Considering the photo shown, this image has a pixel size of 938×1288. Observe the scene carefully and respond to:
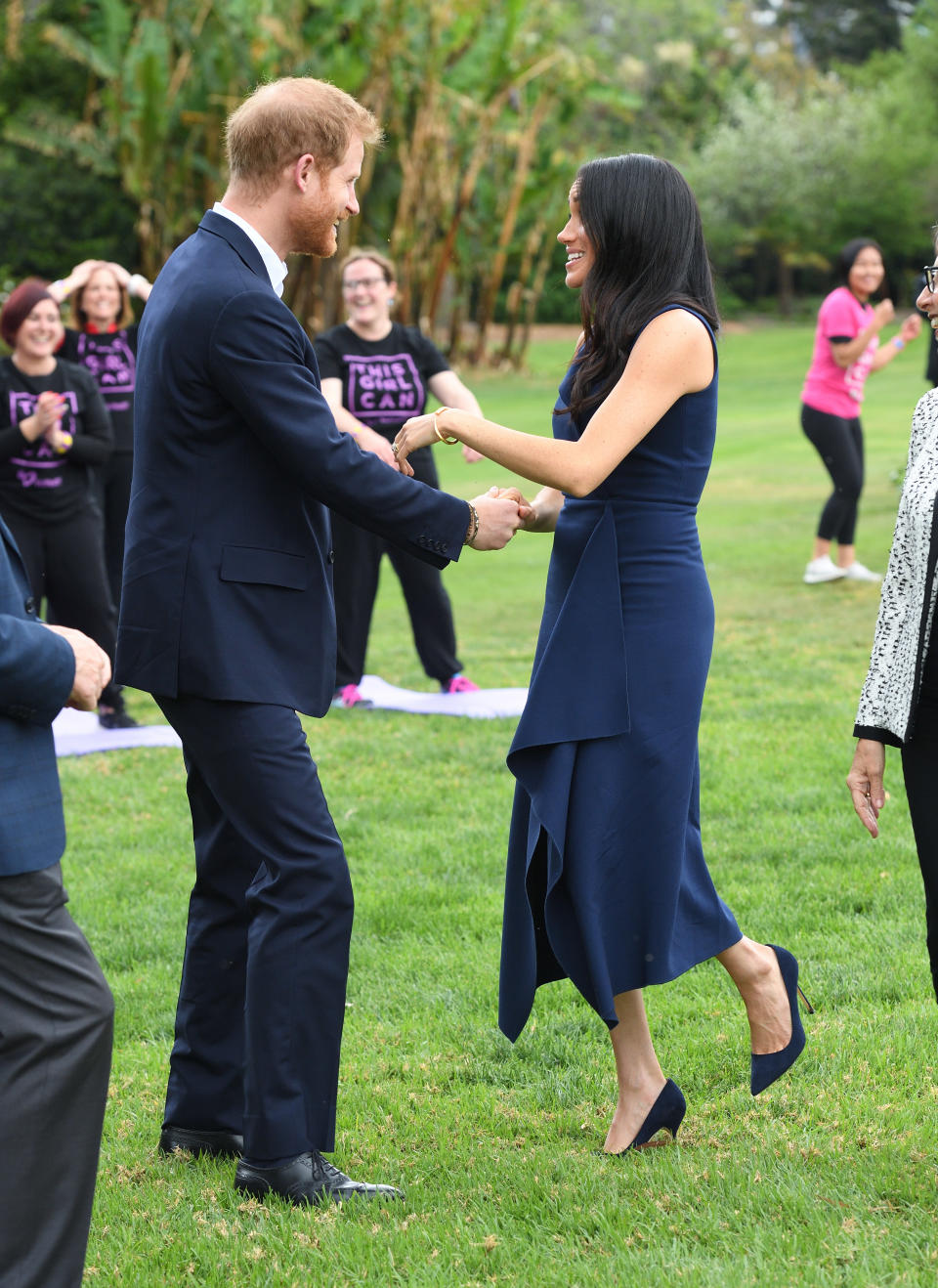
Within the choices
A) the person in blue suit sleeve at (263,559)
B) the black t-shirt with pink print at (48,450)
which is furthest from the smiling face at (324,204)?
the black t-shirt with pink print at (48,450)

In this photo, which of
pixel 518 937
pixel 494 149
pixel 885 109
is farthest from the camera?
pixel 885 109

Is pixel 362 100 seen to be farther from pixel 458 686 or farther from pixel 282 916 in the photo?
pixel 282 916

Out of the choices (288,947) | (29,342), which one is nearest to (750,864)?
(288,947)

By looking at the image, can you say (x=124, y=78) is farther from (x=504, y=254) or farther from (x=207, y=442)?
(x=207, y=442)

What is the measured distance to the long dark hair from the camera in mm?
3494

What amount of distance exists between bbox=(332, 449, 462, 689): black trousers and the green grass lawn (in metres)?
0.56

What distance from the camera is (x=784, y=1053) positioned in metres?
3.82

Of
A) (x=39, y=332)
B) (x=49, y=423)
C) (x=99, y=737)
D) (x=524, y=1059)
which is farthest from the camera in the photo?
(x=99, y=737)

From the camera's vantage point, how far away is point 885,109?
59.0 m

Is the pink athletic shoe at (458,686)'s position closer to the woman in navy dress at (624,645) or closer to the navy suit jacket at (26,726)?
the woman in navy dress at (624,645)

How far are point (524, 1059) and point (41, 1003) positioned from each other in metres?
1.89

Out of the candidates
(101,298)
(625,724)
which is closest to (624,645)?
(625,724)

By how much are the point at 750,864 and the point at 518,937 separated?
2.27 meters

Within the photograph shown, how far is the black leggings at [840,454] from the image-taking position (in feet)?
38.9
